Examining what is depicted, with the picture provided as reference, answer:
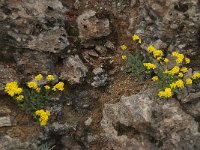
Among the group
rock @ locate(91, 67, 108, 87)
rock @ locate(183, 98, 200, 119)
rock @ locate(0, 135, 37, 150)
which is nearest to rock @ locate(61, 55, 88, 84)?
rock @ locate(91, 67, 108, 87)

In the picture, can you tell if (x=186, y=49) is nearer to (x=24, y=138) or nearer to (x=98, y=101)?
(x=98, y=101)

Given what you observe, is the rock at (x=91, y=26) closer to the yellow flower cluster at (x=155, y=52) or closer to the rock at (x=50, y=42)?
the rock at (x=50, y=42)

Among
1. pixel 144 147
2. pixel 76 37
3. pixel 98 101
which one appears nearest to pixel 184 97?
pixel 144 147

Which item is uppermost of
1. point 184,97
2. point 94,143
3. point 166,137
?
point 184,97

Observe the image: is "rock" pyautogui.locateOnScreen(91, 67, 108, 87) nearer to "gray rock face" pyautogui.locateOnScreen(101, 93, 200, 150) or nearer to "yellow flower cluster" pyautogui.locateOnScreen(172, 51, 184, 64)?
"gray rock face" pyautogui.locateOnScreen(101, 93, 200, 150)

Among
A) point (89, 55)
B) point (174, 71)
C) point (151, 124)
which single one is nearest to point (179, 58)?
point (174, 71)

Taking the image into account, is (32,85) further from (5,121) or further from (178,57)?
(178,57)
